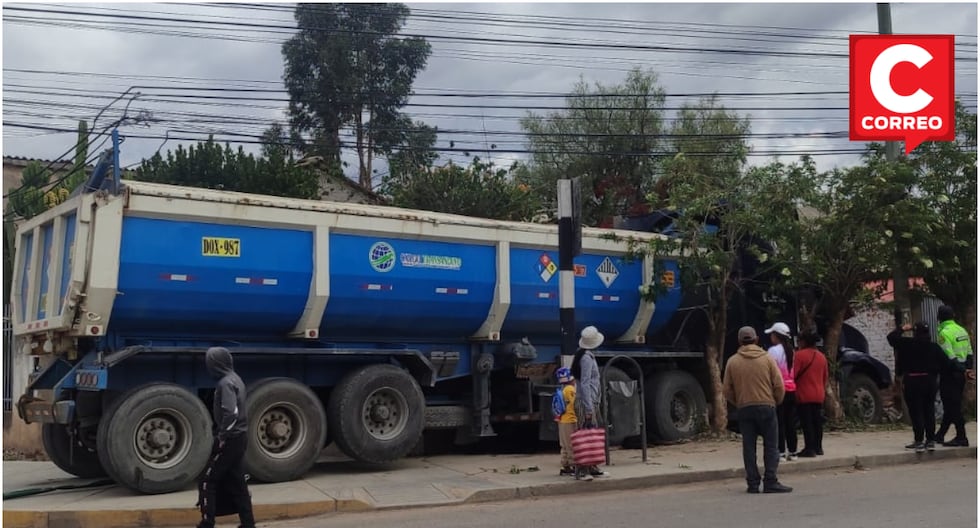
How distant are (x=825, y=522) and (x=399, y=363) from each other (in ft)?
17.1

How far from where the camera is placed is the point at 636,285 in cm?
1343

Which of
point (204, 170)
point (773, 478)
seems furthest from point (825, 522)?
point (204, 170)

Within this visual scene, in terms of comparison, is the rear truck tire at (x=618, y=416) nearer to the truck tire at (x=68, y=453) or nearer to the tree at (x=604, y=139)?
the truck tire at (x=68, y=453)

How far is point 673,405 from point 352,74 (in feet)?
74.8

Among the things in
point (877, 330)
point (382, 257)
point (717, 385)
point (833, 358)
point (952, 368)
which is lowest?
point (717, 385)

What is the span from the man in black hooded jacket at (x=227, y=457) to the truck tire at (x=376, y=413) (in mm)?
3211

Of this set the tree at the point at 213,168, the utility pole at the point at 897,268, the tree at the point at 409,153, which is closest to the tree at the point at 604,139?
the tree at the point at 409,153

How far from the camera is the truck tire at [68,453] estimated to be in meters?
10.5

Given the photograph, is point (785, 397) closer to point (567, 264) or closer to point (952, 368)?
point (952, 368)

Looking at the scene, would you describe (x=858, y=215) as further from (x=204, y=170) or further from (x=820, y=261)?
(x=204, y=170)

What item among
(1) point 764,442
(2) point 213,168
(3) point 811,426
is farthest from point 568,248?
(2) point 213,168

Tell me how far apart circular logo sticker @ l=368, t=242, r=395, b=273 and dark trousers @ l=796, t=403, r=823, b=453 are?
16.4 feet

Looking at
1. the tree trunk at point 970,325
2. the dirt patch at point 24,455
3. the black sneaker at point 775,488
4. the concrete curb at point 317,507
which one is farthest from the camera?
the tree trunk at point 970,325

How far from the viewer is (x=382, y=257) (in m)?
11.2
